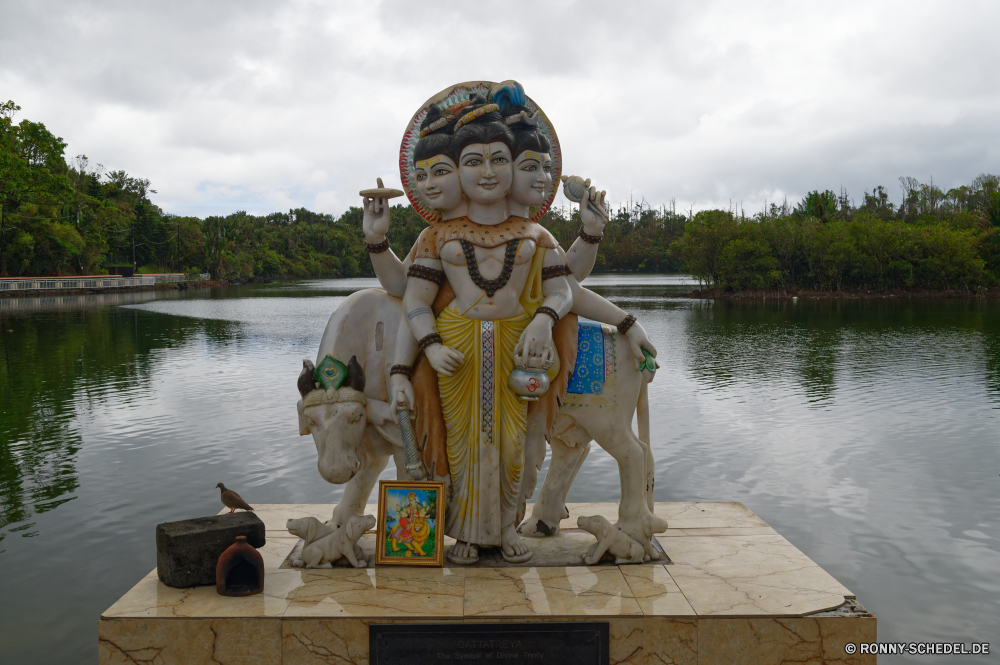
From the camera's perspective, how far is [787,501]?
6.49 m

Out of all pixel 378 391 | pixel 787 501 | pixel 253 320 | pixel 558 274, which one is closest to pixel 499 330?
pixel 558 274

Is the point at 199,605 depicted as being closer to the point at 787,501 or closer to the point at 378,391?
the point at 378,391

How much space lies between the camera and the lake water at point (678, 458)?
461 centimetres

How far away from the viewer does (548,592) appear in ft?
10.5

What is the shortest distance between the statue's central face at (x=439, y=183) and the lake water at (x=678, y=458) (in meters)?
3.04

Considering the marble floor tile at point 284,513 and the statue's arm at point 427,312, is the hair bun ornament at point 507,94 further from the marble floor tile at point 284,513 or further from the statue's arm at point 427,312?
the marble floor tile at point 284,513

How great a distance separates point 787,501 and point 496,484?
13.3 feet

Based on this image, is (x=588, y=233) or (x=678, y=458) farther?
(x=678, y=458)

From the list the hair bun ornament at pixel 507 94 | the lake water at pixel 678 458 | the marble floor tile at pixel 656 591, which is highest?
the hair bun ornament at pixel 507 94

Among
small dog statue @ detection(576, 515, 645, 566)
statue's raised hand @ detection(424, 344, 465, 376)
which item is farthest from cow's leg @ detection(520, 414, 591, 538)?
statue's raised hand @ detection(424, 344, 465, 376)

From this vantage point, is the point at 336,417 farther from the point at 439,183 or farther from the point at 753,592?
the point at 753,592

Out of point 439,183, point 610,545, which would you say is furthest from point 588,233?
point 610,545

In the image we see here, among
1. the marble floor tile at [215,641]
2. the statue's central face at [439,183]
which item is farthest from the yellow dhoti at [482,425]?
the marble floor tile at [215,641]

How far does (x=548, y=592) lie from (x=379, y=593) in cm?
76
